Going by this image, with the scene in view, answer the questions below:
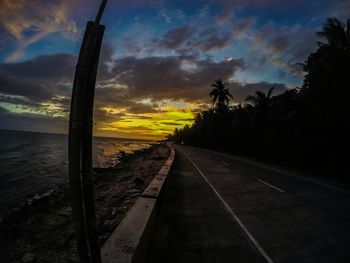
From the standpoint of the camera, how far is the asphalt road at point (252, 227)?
4395 millimetres

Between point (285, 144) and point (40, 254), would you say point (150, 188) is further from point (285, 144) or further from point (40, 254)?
point (285, 144)

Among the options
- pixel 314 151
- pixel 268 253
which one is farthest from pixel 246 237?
pixel 314 151

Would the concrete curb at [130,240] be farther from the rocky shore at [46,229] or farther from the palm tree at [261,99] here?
the palm tree at [261,99]

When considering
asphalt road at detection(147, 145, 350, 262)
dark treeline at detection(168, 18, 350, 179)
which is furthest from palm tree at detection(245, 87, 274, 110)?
asphalt road at detection(147, 145, 350, 262)

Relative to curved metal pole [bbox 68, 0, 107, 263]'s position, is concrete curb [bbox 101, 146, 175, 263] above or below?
below

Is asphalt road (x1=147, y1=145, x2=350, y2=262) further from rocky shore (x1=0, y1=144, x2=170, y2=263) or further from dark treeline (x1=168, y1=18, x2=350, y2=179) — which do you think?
dark treeline (x1=168, y1=18, x2=350, y2=179)

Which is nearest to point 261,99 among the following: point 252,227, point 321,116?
point 321,116

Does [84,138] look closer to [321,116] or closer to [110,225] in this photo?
[110,225]

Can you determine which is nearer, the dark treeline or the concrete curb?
the concrete curb

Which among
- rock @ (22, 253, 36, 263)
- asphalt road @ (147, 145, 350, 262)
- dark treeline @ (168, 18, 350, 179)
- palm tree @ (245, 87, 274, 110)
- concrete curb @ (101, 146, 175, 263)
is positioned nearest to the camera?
concrete curb @ (101, 146, 175, 263)

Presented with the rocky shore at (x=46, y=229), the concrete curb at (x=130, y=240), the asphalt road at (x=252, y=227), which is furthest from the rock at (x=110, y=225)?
the asphalt road at (x=252, y=227)

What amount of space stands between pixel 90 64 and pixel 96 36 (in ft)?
0.89

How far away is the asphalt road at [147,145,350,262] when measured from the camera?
439 centimetres

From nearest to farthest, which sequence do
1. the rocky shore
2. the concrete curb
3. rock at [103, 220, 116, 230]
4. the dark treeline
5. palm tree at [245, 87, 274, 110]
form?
the concrete curb
the rocky shore
rock at [103, 220, 116, 230]
the dark treeline
palm tree at [245, 87, 274, 110]
